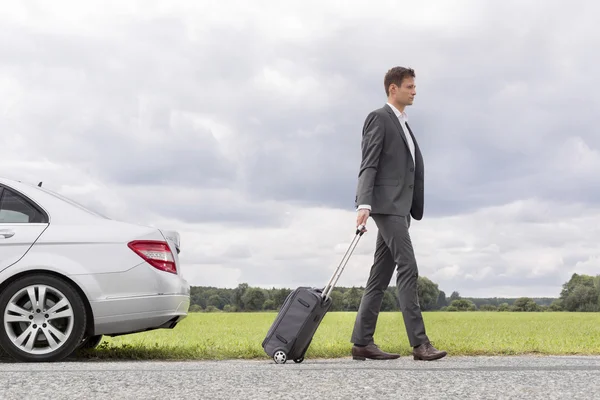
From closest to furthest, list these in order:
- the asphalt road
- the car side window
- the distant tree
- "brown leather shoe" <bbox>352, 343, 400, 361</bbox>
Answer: the asphalt road
"brown leather shoe" <bbox>352, 343, 400, 361</bbox>
the car side window
the distant tree

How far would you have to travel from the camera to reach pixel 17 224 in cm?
711

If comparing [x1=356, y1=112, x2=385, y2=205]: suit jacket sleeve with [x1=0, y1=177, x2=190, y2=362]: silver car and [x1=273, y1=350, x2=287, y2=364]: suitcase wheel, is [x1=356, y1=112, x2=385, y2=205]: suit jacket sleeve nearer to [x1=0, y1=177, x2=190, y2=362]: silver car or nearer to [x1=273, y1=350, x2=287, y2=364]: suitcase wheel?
[x1=273, y1=350, x2=287, y2=364]: suitcase wheel

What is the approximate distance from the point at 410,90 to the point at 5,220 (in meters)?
4.10

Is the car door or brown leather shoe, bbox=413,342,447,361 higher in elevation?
the car door

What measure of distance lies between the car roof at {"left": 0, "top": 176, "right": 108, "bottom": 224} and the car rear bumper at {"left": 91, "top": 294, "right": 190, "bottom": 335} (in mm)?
880

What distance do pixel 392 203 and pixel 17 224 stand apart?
3.61m

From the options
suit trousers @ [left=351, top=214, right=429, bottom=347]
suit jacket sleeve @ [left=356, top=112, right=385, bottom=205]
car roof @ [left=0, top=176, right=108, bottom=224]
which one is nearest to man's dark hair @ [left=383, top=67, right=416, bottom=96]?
suit jacket sleeve @ [left=356, top=112, right=385, bottom=205]

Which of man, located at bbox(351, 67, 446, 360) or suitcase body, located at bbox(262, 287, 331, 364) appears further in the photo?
man, located at bbox(351, 67, 446, 360)

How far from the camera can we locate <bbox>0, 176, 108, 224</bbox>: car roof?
716 centimetres

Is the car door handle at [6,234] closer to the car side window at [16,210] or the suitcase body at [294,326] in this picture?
the car side window at [16,210]

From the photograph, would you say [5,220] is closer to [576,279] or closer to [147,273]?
[147,273]

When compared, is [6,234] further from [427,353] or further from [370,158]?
[427,353]

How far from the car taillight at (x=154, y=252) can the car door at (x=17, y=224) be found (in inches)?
36.6

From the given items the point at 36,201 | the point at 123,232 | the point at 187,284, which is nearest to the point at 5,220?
the point at 36,201
